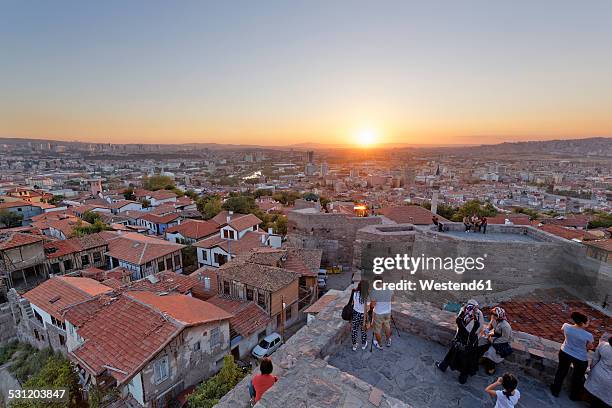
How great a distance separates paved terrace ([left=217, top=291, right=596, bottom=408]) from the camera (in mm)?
2713

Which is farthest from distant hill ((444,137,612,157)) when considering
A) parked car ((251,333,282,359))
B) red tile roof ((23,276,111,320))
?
red tile roof ((23,276,111,320))

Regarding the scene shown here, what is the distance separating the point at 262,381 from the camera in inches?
124

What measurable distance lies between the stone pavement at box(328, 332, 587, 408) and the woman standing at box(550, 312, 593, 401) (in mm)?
158

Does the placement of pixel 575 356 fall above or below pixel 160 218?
above

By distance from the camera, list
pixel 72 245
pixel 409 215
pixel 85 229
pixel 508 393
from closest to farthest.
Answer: pixel 508 393 → pixel 72 245 → pixel 409 215 → pixel 85 229

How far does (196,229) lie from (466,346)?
22816mm

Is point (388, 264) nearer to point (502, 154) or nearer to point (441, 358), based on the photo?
point (441, 358)

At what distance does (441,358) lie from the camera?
13.4ft

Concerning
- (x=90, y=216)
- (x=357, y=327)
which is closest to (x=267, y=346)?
(x=357, y=327)

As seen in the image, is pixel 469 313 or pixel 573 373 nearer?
pixel 573 373

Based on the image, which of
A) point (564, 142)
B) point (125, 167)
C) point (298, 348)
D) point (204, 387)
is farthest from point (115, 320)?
point (564, 142)

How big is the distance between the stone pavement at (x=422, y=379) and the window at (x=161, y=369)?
22.4ft

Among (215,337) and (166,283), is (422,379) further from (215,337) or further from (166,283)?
(166,283)

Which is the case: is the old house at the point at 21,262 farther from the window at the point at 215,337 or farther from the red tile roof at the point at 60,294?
the window at the point at 215,337
